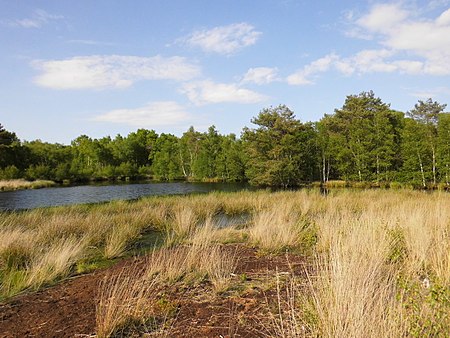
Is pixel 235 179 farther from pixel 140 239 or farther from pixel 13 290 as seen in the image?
pixel 13 290

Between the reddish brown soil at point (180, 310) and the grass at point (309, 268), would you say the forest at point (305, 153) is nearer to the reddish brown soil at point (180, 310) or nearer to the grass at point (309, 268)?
the grass at point (309, 268)

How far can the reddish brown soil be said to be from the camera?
314 centimetres

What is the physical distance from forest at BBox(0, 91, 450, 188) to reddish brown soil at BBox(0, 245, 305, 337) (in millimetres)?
32206

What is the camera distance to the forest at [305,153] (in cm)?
3288

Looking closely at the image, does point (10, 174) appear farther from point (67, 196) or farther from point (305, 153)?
point (305, 153)

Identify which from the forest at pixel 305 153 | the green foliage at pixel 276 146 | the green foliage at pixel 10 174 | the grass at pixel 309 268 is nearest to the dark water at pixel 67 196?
the green foliage at pixel 276 146

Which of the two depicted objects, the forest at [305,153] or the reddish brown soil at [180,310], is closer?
the reddish brown soil at [180,310]

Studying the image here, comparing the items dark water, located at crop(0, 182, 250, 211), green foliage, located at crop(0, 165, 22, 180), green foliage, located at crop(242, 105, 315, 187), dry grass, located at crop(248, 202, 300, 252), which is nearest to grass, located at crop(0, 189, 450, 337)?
dry grass, located at crop(248, 202, 300, 252)

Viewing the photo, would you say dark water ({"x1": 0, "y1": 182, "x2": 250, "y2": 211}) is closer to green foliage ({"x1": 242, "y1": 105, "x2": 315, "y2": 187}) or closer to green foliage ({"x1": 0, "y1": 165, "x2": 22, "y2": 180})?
green foliage ({"x1": 242, "y1": 105, "x2": 315, "y2": 187})

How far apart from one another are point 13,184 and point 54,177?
39.7 ft

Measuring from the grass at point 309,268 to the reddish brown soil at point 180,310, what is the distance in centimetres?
17

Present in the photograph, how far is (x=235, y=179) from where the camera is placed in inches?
2069

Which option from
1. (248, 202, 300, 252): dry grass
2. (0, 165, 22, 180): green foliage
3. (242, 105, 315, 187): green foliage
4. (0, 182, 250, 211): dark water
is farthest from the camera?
(0, 165, 22, 180): green foliage

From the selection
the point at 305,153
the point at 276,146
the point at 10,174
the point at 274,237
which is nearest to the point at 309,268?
the point at 274,237
